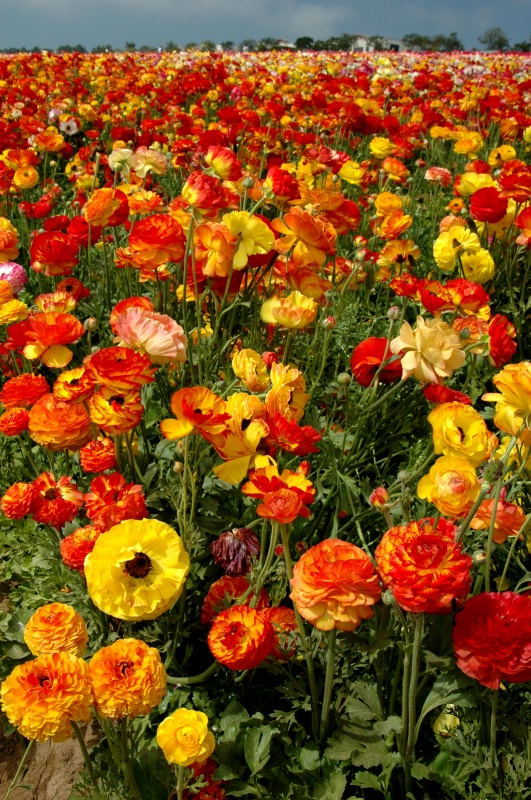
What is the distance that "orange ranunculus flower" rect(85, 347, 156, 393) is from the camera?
119 centimetres

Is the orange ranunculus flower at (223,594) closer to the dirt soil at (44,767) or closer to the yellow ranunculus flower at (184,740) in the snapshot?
the yellow ranunculus flower at (184,740)

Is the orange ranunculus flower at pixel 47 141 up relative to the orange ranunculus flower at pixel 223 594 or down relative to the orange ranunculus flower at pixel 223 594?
up

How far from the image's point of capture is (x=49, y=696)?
0.94 meters

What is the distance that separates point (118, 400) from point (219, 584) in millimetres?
449

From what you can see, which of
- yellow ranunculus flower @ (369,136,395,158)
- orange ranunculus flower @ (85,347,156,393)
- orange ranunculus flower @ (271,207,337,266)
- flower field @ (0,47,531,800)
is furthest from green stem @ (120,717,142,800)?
yellow ranunculus flower @ (369,136,395,158)

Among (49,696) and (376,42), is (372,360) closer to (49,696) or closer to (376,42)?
(49,696)

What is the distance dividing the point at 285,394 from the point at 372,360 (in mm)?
533

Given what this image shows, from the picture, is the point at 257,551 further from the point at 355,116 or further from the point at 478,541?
the point at 355,116

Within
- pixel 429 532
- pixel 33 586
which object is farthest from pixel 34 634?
pixel 33 586

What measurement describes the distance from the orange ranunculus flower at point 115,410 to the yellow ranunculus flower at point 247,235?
61 centimetres

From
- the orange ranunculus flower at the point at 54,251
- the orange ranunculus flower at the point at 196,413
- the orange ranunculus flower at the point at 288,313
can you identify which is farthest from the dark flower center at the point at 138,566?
the orange ranunculus flower at the point at 54,251

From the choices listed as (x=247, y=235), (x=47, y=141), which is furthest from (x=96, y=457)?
(x=47, y=141)

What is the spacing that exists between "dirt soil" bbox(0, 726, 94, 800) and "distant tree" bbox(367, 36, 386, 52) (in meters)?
34.2

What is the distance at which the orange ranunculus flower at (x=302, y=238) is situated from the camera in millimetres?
1779
